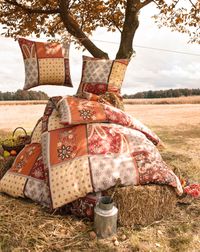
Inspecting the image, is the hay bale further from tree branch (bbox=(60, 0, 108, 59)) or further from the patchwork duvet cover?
tree branch (bbox=(60, 0, 108, 59))

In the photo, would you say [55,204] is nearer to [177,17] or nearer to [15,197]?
[15,197]

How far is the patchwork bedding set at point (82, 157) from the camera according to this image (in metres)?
3.86

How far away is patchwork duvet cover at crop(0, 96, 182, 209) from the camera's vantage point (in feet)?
12.7

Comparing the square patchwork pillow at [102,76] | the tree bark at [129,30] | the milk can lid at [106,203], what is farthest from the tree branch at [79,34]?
the milk can lid at [106,203]

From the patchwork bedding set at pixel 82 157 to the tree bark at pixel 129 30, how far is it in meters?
2.43

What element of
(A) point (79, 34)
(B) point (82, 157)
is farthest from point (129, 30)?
(B) point (82, 157)

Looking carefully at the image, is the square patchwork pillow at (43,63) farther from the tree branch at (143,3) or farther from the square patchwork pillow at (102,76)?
the tree branch at (143,3)

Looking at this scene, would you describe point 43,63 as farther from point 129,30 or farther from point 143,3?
point 143,3

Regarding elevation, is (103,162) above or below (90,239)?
above

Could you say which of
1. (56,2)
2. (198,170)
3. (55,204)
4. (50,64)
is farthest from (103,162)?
(56,2)

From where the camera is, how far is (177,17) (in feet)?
27.4

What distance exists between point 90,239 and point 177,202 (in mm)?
1579

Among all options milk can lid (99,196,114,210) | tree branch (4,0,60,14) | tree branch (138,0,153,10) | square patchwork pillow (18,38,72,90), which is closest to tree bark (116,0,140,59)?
tree branch (138,0,153,10)

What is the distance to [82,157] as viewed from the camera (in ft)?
13.0
